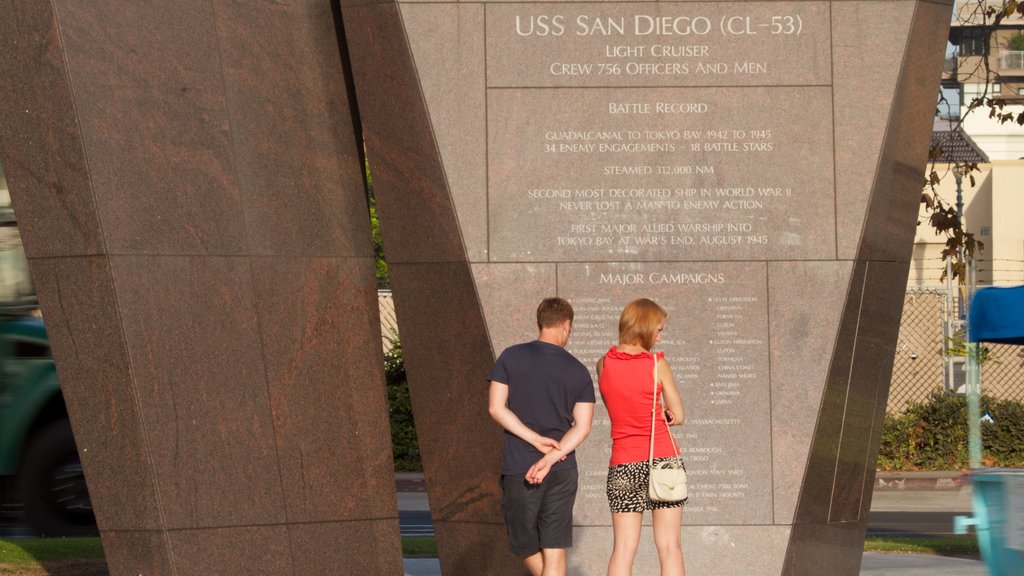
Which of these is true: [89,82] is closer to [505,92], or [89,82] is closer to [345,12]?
[345,12]

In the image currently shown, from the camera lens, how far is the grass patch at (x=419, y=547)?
424 inches

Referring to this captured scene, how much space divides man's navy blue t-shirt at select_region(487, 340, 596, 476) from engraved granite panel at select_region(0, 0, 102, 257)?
8.08 feet

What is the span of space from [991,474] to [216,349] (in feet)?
13.6

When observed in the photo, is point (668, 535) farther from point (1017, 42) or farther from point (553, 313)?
point (1017, 42)

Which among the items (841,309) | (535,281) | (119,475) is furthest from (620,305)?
(119,475)

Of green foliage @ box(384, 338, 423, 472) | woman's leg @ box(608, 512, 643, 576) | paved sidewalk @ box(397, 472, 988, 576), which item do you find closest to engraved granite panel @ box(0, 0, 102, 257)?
woman's leg @ box(608, 512, 643, 576)

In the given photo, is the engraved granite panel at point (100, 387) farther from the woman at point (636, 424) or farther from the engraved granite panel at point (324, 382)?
the woman at point (636, 424)

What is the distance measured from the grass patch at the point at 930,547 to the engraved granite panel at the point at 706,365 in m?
3.25

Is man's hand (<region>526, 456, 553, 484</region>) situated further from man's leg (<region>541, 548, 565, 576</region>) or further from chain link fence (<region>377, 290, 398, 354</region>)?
chain link fence (<region>377, 290, 398, 354</region>)

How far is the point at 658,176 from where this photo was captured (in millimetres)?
8352

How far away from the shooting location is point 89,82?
707 cm

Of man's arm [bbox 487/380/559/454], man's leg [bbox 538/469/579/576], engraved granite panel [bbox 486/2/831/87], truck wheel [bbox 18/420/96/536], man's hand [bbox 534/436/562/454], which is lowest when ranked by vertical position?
truck wheel [bbox 18/420/96/536]

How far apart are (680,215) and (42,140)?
381cm

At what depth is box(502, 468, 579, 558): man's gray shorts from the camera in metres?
6.17
